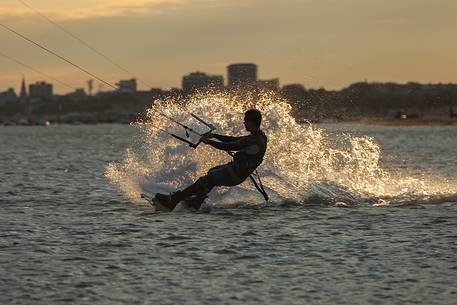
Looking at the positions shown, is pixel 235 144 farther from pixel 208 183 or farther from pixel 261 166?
pixel 261 166

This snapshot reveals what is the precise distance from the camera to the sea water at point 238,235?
490 inches

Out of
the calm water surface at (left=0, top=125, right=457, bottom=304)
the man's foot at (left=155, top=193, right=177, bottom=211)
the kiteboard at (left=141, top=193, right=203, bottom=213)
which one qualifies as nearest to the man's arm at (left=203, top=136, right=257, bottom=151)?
the calm water surface at (left=0, top=125, right=457, bottom=304)

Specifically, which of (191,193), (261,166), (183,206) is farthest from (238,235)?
(261,166)

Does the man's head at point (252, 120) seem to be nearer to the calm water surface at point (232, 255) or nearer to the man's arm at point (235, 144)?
the man's arm at point (235, 144)

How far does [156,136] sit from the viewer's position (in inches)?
889

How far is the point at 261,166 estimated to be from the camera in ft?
74.1

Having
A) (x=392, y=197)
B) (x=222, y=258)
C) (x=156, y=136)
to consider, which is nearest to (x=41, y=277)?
(x=222, y=258)

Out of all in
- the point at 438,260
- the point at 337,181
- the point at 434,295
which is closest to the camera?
the point at 434,295

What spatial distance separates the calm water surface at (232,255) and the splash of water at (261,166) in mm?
969

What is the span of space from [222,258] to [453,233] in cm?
489

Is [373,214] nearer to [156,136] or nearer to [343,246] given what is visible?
[343,246]

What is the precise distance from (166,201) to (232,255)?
16.7ft

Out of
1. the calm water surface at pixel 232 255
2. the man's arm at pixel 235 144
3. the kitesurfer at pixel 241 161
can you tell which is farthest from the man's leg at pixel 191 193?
the man's arm at pixel 235 144

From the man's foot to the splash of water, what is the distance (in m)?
1.60
